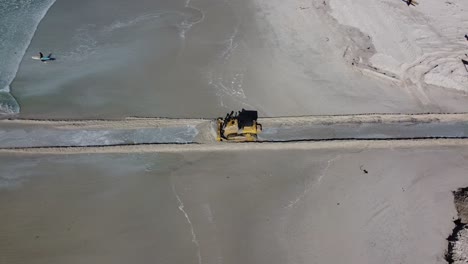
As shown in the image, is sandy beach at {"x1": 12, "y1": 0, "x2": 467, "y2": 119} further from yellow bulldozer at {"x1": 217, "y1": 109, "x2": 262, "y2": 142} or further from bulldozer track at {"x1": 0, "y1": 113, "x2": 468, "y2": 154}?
yellow bulldozer at {"x1": 217, "y1": 109, "x2": 262, "y2": 142}

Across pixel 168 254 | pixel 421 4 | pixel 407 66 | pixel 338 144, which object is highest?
pixel 421 4

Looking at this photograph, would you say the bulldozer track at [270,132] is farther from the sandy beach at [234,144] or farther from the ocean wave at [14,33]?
the ocean wave at [14,33]

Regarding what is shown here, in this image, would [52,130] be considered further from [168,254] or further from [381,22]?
[381,22]

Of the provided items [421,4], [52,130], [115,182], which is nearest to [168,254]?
[115,182]

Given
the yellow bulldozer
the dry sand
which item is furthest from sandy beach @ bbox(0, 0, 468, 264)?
the yellow bulldozer

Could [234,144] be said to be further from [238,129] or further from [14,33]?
[14,33]
